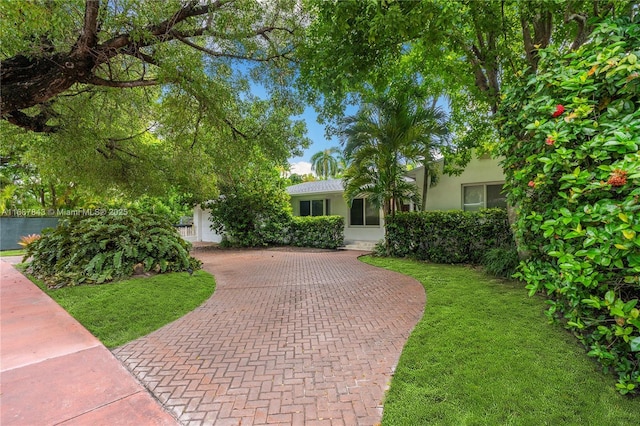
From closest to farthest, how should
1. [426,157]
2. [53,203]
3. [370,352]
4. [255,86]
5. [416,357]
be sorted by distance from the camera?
[416,357] → [370,352] → [255,86] → [426,157] → [53,203]

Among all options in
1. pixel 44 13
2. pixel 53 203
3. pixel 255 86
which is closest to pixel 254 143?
pixel 255 86

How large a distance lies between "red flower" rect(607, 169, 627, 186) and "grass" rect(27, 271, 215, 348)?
542cm

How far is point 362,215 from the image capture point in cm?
1533

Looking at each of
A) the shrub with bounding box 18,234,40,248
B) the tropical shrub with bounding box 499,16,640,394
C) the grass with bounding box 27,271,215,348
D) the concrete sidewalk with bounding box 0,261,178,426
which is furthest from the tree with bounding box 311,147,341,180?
the tropical shrub with bounding box 499,16,640,394

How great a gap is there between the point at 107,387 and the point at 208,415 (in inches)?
47.6

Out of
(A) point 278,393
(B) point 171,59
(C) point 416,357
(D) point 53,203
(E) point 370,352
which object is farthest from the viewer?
(D) point 53,203

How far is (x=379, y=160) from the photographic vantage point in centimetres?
1019

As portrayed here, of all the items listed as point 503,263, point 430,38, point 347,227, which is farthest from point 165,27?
point 347,227

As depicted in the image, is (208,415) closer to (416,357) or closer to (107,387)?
(107,387)

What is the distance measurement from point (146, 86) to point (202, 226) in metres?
14.4

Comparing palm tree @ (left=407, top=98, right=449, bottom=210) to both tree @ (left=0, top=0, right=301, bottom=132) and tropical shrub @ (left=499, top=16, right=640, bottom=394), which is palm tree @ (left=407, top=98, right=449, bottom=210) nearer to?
tree @ (left=0, top=0, right=301, bottom=132)

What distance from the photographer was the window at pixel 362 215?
14906 millimetres

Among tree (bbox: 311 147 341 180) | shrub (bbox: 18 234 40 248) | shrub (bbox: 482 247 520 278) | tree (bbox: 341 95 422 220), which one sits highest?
tree (bbox: 311 147 341 180)

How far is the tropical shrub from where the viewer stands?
214 centimetres
